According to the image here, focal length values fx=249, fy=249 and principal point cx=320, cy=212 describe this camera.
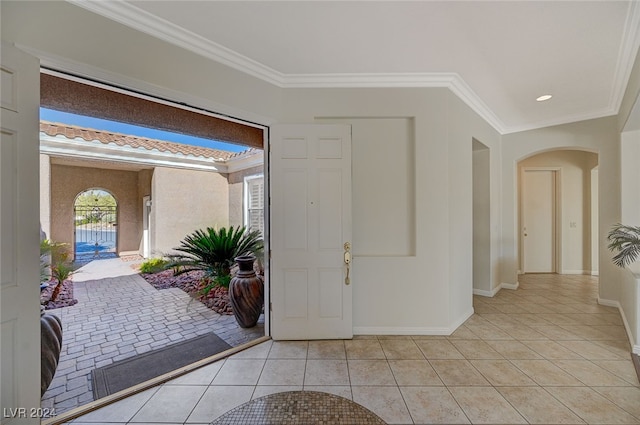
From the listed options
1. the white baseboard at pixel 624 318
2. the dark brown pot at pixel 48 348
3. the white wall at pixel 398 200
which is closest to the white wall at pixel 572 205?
the white baseboard at pixel 624 318

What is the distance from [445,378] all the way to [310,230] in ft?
5.46

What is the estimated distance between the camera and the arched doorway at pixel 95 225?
4285mm

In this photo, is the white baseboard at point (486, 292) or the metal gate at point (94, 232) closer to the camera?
the white baseboard at point (486, 292)

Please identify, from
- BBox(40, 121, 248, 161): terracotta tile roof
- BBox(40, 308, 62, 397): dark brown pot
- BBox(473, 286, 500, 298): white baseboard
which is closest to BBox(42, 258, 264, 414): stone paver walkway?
BBox(40, 308, 62, 397): dark brown pot

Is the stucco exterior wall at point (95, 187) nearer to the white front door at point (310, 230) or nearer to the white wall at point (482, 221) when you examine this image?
the white front door at point (310, 230)

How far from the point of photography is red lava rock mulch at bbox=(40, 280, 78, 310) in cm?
340

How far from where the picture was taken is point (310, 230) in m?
2.54

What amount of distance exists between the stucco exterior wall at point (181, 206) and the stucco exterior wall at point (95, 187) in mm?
352

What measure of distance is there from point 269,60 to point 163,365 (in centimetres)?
296

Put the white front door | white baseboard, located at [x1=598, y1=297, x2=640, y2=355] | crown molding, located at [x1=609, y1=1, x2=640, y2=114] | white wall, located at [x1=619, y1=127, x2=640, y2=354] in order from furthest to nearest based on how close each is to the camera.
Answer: white wall, located at [x1=619, y1=127, x2=640, y2=354] < the white front door < white baseboard, located at [x1=598, y1=297, x2=640, y2=355] < crown molding, located at [x1=609, y1=1, x2=640, y2=114]

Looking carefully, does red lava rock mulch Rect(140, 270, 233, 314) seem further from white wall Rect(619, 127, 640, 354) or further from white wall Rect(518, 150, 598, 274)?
white wall Rect(518, 150, 598, 274)

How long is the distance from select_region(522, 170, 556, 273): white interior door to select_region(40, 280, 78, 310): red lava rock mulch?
806 cm

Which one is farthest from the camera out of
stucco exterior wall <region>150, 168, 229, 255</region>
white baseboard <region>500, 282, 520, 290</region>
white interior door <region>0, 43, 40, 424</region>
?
stucco exterior wall <region>150, 168, 229, 255</region>

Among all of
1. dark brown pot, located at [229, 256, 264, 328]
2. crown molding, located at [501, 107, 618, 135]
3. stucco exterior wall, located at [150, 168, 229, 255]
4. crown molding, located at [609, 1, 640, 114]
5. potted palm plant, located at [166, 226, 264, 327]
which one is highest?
crown molding, located at [609, 1, 640, 114]
